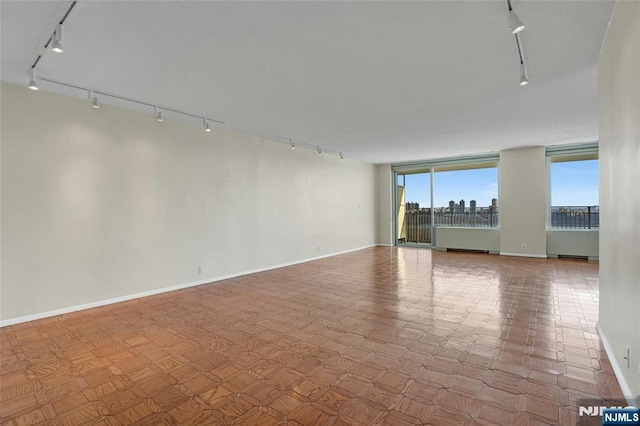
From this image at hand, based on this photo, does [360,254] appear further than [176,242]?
Yes

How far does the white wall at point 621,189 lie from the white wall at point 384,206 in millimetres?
6873

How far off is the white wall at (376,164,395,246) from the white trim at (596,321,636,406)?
6809 millimetres

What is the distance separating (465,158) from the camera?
8117mm

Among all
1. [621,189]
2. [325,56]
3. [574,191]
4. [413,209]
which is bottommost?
[413,209]

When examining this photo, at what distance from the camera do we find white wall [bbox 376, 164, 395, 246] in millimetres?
9508

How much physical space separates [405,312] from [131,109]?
447 cm

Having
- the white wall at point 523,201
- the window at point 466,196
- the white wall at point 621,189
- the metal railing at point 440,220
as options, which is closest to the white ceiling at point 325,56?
the white wall at point 621,189

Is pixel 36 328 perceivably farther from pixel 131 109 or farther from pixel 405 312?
pixel 405 312

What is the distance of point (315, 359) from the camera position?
239 cm

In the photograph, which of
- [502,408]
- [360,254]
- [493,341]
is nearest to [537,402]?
[502,408]

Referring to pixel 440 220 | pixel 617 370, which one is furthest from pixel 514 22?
pixel 440 220

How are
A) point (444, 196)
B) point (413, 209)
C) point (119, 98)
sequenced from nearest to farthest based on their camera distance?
point (119, 98) → point (444, 196) → point (413, 209)

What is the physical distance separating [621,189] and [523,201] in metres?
5.83

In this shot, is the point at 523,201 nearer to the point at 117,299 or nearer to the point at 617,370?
the point at 617,370
